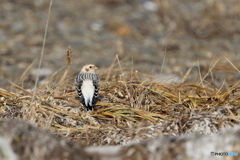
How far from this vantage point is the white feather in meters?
3.79

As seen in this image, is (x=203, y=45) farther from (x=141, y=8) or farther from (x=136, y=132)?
(x=136, y=132)

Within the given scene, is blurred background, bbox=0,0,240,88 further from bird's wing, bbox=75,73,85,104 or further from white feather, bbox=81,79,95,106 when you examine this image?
white feather, bbox=81,79,95,106

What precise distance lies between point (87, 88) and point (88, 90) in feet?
0.39

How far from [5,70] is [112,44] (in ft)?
8.73

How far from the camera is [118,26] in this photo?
35.6 ft

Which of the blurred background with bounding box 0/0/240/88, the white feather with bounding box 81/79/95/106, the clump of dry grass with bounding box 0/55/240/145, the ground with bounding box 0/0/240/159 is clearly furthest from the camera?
the blurred background with bounding box 0/0/240/88

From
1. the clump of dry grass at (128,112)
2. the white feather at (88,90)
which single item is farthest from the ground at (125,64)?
the white feather at (88,90)

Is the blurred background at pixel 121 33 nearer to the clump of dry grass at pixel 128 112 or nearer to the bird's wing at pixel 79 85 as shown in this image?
the bird's wing at pixel 79 85

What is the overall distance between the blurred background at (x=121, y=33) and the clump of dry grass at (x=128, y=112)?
4.49 metres

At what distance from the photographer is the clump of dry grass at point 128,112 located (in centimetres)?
311

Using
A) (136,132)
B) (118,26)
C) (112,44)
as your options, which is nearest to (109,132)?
(136,132)

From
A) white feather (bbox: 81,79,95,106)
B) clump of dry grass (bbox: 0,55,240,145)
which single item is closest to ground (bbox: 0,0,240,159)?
clump of dry grass (bbox: 0,55,240,145)

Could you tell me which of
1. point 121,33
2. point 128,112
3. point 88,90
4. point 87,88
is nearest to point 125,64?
point 121,33

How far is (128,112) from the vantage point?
11.5ft
